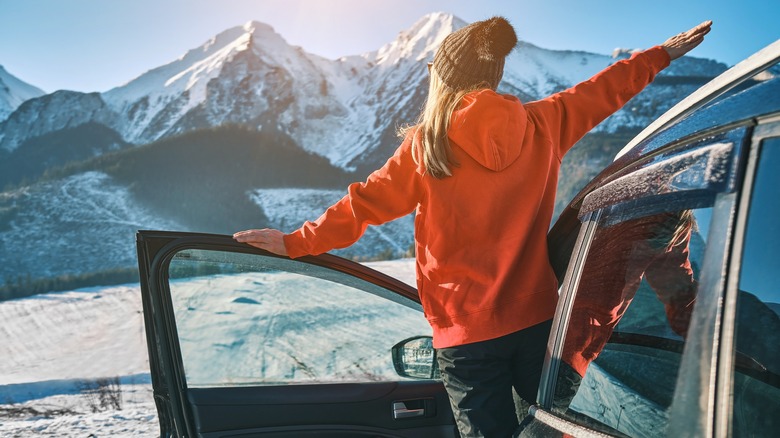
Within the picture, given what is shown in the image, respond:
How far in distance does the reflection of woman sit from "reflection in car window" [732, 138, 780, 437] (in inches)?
3.6

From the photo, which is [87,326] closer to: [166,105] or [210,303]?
[210,303]

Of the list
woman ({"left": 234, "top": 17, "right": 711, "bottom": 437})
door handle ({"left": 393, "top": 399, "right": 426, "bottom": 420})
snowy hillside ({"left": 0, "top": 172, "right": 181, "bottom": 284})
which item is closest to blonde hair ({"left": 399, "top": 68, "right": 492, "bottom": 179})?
woman ({"left": 234, "top": 17, "right": 711, "bottom": 437})

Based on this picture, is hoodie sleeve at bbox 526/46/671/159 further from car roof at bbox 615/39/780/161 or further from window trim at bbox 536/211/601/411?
window trim at bbox 536/211/601/411

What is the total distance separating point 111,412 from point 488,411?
8.42 feet

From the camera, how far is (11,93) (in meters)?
40.8

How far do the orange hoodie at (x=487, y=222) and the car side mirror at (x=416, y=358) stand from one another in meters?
0.50

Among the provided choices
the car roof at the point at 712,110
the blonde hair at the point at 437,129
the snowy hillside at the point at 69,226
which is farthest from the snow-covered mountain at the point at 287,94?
the car roof at the point at 712,110

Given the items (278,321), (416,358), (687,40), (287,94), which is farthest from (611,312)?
(287,94)

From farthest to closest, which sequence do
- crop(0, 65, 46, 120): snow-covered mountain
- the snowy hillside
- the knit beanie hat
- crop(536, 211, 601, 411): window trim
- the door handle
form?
crop(0, 65, 46, 120): snow-covered mountain < the snowy hillside < the door handle < the knit beanie hat < crop(536, 211, 601, 411): window trim

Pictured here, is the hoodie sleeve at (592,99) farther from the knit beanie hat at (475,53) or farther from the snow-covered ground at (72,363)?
the snow-covered ground at (72,363)

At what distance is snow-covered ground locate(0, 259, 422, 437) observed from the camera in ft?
9.52

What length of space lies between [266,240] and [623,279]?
3.27 ft

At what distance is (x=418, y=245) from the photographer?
1.45 meters

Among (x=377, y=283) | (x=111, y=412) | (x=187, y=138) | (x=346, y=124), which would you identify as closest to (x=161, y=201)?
(x=187, y=138)
